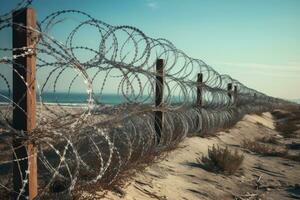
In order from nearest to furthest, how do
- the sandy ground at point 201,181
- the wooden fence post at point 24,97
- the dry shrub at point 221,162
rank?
the wooden fence post at point 24,97
the sandy ground at point 201,181
the dry shrub at point 221,162

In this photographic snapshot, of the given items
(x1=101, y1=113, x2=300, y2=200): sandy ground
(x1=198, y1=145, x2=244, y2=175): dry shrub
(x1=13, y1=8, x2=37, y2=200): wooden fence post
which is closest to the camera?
(x1=13, y1=8, x2=37, y2=200): wooden fence post

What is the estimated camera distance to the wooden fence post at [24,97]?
4199 mm

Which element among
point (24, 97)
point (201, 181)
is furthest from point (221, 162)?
point (24, 97)

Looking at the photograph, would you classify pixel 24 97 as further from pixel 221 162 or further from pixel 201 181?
pixel 221 162

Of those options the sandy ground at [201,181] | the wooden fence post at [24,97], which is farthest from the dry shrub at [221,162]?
the wooden fence post at [24,97]

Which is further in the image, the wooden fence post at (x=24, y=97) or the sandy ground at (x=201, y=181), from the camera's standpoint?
the sandy ground at (x=201, y=181)

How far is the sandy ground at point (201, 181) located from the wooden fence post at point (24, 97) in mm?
1295

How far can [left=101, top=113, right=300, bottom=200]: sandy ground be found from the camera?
6.59 m

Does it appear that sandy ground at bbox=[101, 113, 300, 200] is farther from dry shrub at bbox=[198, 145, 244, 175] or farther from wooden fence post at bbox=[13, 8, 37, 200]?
wooden fence post at bbox=[13, 8, 37, 200]

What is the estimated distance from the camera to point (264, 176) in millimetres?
10031

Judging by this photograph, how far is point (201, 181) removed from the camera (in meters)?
8.20

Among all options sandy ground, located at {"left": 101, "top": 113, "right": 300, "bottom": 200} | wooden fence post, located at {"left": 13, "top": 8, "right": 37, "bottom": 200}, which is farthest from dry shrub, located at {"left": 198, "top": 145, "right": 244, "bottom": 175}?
wooden fence post, located at {"left": 13, "top": 8, "right": 37, "bottom": 200}

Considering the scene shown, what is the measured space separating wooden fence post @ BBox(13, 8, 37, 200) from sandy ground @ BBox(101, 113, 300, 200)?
1295 millimetres

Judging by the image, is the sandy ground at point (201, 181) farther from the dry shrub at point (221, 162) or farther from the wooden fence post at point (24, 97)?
the wooden fence post at point (24, 97)
